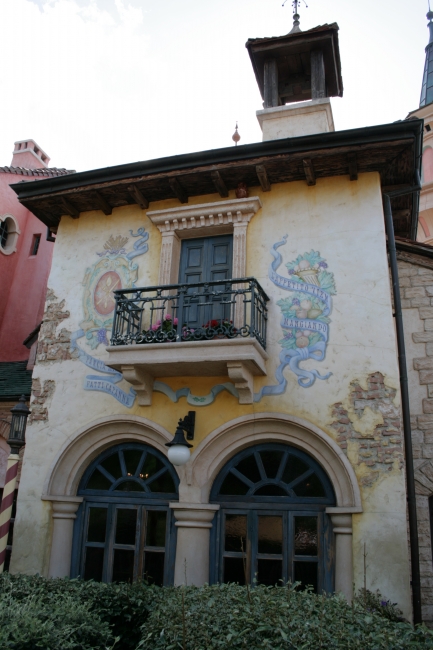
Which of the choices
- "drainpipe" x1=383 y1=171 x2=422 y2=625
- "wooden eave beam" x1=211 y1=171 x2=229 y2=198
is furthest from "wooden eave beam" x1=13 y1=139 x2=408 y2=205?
"drainpipe" x1=383 y1=171 x2=422 y2=625

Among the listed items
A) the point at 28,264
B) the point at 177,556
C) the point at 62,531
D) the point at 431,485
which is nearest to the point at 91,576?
the point at 62,531

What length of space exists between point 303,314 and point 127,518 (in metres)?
4.16

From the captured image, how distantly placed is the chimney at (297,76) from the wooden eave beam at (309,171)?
1.57 metres

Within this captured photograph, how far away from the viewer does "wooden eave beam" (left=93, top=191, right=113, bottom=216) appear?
32.9 ft

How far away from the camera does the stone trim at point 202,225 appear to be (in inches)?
362

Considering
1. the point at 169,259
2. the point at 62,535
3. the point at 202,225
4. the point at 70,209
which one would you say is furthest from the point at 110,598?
the point at 70,209

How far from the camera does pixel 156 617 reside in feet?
16.0

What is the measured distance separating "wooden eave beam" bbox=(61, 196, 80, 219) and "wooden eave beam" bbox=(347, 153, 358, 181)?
5.07 metres

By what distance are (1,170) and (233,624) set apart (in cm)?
1505

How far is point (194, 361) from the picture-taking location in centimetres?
793

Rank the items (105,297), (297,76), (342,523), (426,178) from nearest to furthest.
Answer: (342,523) < (105,297) < (297,76) < (426,178)

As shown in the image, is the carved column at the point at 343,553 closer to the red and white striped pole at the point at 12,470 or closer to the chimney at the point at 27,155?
the red and white striped pole at the point at 12,470

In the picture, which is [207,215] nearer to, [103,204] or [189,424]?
[103,204]

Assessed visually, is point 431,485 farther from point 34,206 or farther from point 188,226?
point 34,206
